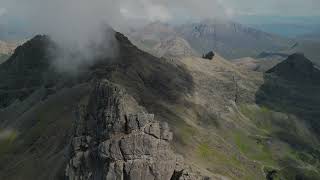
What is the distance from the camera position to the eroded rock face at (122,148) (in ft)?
372

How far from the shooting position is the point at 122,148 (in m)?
115

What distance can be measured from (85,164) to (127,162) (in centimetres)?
1350

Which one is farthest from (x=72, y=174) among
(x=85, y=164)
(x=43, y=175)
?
(x=43, y=175)

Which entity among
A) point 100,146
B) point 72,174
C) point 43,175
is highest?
point 100,146

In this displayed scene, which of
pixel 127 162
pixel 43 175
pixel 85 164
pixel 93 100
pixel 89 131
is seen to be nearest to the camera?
Result: pixel 127 162

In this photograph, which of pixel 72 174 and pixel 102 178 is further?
pixel 72 174

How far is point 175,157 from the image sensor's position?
118 m

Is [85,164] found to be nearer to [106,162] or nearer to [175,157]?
[106,162]

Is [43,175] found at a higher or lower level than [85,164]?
lower

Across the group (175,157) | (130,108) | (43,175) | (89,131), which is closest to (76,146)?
(89,131)

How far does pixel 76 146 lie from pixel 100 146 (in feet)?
40.4

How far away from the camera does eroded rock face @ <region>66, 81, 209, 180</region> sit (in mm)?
113312

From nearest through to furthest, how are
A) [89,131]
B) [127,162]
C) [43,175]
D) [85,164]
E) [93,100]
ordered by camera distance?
1. [127,162]
2. [85,164]
3. [89,131]
4. [93,100]
5. [43,175]

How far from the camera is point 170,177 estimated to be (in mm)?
114438
